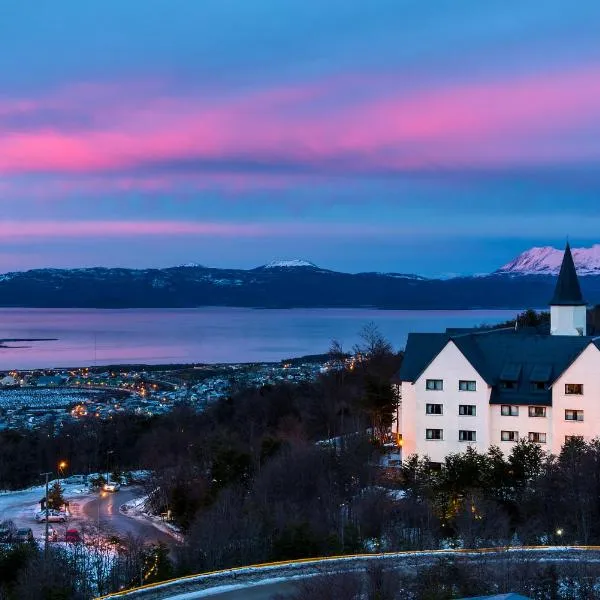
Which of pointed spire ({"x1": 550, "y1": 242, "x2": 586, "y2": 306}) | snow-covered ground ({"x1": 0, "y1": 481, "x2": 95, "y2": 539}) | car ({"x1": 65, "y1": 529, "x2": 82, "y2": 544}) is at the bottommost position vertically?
snow-covered ground ({"x1": 0, "y1": 481, "x2": 95, "y2": 539})

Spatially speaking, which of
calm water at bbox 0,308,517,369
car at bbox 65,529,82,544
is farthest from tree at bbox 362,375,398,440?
calm water at bbox 0,308,517,369

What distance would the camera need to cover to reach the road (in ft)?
115

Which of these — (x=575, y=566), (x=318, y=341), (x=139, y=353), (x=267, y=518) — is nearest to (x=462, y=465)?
(x=267, y=518)

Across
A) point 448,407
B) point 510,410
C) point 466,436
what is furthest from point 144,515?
point 510,410

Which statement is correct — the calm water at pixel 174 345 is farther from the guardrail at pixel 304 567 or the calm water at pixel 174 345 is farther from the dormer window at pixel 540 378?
the guardrail at pixel 304 567

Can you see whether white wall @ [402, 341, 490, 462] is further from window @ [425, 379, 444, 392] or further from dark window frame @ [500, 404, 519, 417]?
dark window frame @ [500, 404, 519, 417]

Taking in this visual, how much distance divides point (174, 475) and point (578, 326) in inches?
742

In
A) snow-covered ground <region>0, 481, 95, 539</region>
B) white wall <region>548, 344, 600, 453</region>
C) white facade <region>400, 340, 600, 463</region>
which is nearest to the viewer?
white wall <region>548, 344, 600, 453</region>

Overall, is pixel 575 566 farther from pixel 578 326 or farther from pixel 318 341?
pixel 318 341

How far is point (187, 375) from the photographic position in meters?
113

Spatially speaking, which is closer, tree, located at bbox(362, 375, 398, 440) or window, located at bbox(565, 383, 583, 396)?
window, located at bbox(565, 383, 583, 396)

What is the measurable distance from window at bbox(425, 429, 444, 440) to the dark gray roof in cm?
215

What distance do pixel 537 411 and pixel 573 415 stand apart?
137cm

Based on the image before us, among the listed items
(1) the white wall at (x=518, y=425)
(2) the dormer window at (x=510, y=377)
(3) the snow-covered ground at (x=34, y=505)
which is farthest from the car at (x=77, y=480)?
(2) the dormer window at (x=510, y=377)
